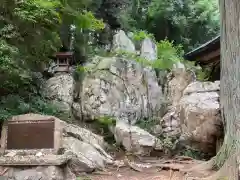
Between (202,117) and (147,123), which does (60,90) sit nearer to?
(147,123)

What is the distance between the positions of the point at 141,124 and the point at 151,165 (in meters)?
3.45

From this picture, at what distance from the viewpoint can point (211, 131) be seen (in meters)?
8.27

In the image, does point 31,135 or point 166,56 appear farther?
point 166,56

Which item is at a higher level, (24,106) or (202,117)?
(24,106)

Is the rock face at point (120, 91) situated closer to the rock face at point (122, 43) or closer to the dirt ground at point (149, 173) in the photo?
the rock face at point (122, 43)

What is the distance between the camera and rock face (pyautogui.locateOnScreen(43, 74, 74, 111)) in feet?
36.0

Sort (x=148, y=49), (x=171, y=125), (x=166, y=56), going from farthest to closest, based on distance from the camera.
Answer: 1. (x=148, y=49)
2. (x=166, y=56)
3. (x=171, y=125)

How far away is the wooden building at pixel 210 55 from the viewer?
34.9 feet

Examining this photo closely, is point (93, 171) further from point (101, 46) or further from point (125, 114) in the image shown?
point (101, 46)

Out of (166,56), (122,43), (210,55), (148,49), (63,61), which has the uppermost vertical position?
(122,43)

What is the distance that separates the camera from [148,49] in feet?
49.8

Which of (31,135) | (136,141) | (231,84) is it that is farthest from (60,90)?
(231,84)

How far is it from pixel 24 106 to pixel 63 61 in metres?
3.79

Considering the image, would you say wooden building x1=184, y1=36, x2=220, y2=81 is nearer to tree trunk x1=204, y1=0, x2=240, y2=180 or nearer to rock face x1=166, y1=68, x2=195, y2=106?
rock face x1=166, y1=68, x2=195, y2=106
